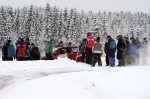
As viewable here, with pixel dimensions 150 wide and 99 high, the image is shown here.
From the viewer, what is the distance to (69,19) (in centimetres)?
9519

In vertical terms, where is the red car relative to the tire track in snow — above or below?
above

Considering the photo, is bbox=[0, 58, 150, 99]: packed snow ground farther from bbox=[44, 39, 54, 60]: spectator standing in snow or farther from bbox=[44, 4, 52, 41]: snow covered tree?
bbox=[44, 4, 52, 41]: snow covered tree

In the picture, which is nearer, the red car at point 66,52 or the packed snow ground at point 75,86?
the packed snow ground at point 75,86

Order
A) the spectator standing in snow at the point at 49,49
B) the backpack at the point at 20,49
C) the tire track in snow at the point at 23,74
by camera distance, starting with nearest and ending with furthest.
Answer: the tire track in snow at the point at 23,74, the backpack at the point at 20,49, the spectator standing in snow at the point at 49,49

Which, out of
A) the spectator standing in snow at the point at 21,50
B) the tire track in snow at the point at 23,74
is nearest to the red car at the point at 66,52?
the spectator standing in snow at the point at 21,50

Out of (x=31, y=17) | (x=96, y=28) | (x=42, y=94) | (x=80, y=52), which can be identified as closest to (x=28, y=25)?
(x=31, y=17)

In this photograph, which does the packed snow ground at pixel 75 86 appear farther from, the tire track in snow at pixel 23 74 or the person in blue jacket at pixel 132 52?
the person in blue jacket at pixel 132 52

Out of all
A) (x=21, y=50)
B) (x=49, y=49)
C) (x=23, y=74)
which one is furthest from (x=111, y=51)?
→ (x=23, y=74)

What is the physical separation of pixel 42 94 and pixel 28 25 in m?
83.8

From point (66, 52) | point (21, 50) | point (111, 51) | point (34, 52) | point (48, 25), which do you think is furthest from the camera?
point (48, 25)

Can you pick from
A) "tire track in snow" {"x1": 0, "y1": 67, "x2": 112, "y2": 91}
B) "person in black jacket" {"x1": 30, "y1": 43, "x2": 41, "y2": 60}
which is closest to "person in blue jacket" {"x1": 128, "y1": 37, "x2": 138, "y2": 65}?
"tire track in snow" {"x1": 0, "y1": 67, "x2": 112, "y2": 91}

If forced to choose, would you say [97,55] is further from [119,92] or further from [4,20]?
[4,20]

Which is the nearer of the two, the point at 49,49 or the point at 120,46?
the point at 120,46

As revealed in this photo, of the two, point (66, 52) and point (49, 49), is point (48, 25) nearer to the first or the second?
point (66, 52)
